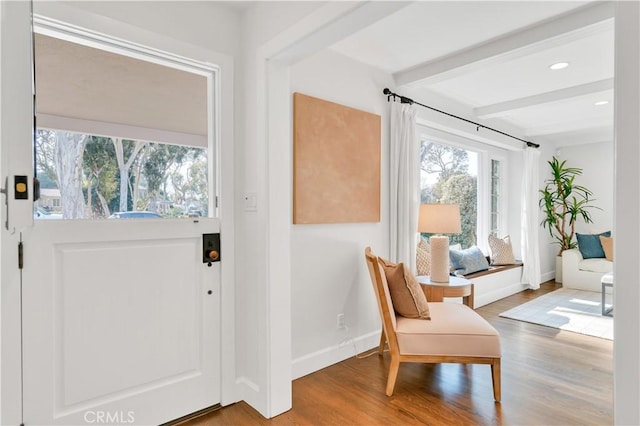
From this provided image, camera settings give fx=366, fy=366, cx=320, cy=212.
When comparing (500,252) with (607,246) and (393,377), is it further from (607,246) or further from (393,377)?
(393,377)

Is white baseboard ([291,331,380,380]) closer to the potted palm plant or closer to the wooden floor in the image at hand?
the wooden floor

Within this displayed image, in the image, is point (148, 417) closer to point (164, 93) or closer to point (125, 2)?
point (164, 93)

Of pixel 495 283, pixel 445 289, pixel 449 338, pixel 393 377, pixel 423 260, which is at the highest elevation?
pixel 423 260

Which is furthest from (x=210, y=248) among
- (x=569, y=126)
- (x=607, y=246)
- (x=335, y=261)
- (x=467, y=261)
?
(x=569, y=126)

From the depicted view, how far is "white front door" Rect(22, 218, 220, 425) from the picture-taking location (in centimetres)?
170

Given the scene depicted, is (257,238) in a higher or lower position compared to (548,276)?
higher

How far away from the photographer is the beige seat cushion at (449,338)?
7.46 feet

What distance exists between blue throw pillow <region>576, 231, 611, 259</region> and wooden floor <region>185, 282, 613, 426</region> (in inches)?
115

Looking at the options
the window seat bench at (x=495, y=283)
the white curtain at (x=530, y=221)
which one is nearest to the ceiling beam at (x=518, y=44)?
the window seat bench at (x=495, y=283)

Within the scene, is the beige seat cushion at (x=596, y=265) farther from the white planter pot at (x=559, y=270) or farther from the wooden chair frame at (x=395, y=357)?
the wooden chair frame at (x=395, y=357)

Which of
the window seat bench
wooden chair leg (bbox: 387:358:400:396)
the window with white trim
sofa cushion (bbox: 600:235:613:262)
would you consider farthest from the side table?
sofa cushion (bbox: 600:235:613:262)

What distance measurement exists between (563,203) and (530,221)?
1140mm

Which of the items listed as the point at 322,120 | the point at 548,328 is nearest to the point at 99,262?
the point at 322,120

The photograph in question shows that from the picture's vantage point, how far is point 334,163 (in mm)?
→ 2799
